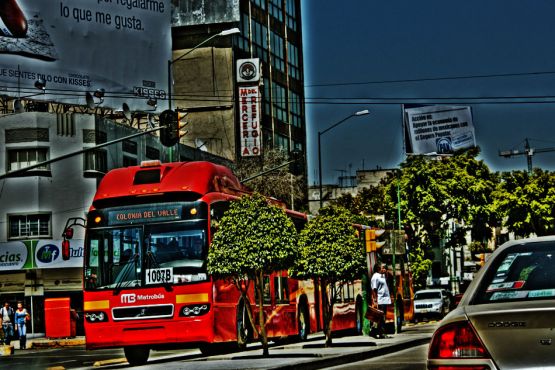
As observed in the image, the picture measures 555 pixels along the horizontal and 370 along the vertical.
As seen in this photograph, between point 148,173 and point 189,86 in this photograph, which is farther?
point 189,86

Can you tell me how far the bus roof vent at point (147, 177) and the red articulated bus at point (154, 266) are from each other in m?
0.02

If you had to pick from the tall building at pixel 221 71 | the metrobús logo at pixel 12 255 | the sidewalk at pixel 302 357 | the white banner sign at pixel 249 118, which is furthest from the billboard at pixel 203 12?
the sidewalk at pixel 302 357

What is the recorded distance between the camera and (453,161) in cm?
7325

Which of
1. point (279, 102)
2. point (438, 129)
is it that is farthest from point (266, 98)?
point (438, 129)

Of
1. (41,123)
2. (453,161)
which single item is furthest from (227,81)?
(41,123)

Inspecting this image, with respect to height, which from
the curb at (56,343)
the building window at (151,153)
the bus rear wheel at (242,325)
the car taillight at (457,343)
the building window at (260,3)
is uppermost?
the building window at (260,3)

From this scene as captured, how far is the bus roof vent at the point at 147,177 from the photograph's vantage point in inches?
863

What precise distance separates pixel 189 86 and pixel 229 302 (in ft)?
160

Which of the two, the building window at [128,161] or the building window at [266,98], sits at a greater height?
the building window at [266,98]

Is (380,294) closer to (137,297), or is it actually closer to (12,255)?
(137,297)

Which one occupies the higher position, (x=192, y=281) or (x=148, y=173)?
(x=148, y=173)

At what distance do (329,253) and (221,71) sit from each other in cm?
4640

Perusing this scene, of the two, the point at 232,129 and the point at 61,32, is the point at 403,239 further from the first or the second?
the point at 232,129

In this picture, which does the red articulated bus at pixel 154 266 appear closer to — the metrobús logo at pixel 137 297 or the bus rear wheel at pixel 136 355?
the metrobús logo at pixel 137 297
